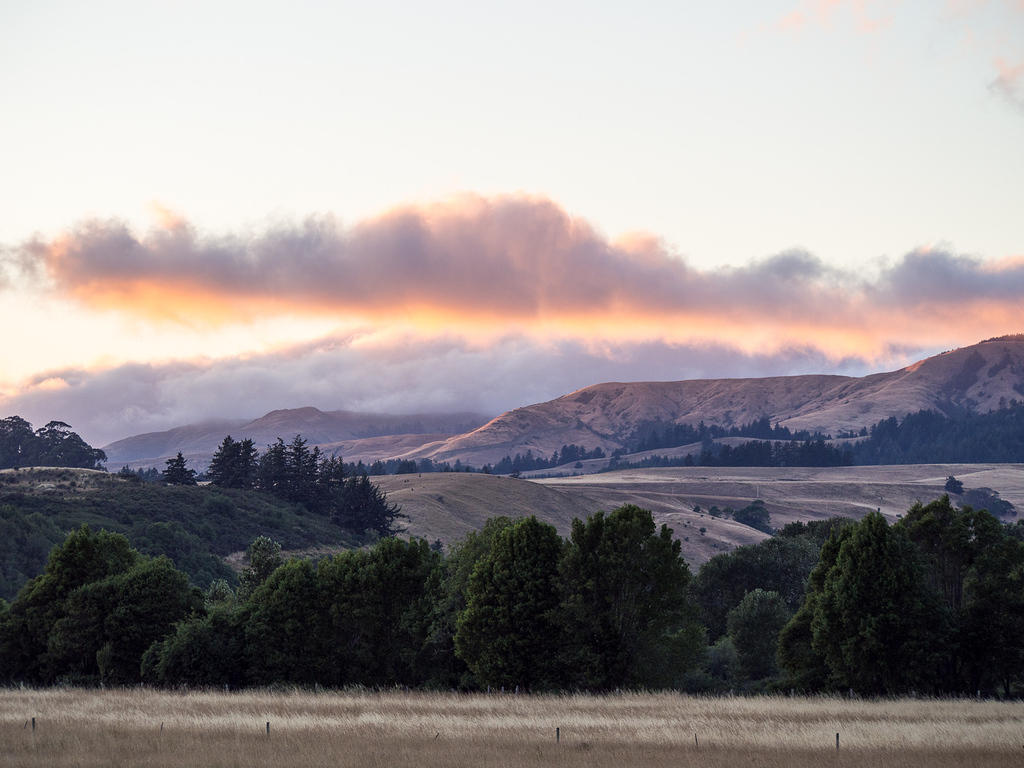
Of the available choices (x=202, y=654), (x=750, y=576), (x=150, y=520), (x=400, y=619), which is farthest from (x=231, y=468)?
(x=202, y=654)

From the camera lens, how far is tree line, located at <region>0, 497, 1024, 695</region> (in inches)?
2016

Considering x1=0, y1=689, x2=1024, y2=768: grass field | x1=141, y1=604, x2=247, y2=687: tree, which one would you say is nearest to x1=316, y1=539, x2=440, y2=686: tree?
x1=141, y1=604, x2=247, y2=687: tree

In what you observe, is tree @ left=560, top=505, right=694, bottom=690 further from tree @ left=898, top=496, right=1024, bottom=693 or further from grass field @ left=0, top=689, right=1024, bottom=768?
tree @ left=898, top=496, right=1024, bottom=693

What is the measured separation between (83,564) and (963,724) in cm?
4931

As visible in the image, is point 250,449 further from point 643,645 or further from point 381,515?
point 643,645

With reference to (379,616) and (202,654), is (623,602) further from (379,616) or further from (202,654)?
(202,654)

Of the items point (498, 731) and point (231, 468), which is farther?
point (231, 468)

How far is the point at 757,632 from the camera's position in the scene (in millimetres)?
76125

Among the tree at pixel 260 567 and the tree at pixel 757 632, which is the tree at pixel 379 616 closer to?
the tree at pixel 260 567

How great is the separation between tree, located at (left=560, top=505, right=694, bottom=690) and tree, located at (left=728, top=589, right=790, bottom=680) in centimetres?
2471

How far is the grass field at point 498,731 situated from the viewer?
27.4 meters

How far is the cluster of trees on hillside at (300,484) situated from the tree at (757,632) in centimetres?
9854

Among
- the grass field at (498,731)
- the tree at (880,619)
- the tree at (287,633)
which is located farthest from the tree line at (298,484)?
the grass field at (498,731)

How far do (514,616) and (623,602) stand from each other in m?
5.88
